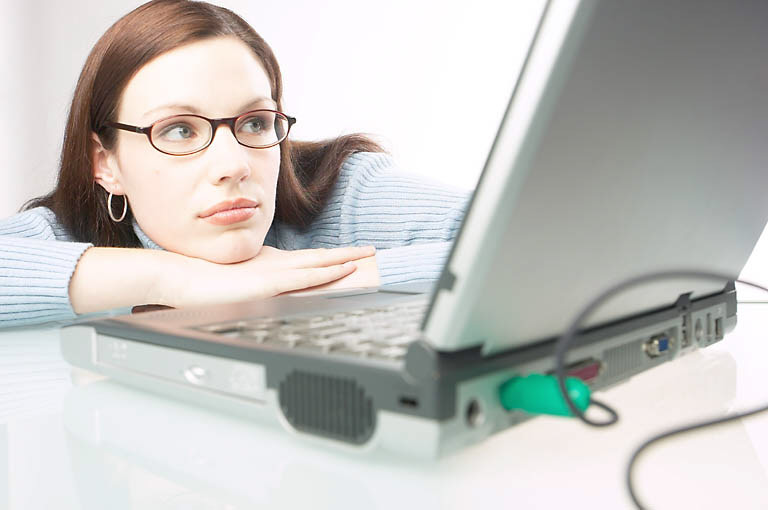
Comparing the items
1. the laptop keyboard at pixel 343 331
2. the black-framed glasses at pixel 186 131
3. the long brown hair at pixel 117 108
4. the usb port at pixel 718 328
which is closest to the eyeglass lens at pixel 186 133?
the black-framed glasses at pixel 186 131

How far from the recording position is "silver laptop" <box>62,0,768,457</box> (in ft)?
0.95

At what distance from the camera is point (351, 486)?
1.15ft

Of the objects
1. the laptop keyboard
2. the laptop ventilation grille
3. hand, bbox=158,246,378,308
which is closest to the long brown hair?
hand, bbox=158,246,378,308

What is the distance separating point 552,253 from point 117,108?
39.8 inches

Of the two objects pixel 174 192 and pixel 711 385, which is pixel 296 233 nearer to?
pixel 174 192

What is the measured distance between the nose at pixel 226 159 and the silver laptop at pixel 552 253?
58 cm

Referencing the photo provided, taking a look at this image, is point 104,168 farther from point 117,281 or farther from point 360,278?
point 360,278

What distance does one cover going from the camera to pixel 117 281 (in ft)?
3.14

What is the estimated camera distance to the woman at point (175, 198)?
964mm

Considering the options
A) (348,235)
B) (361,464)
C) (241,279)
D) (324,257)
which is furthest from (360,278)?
(361,464)

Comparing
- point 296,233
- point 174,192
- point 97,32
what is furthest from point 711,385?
point 97,32

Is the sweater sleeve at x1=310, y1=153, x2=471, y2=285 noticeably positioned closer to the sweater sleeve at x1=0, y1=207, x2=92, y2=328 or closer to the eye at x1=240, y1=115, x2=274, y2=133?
the eye at x1=240, y1=115, x2=274, y2=133

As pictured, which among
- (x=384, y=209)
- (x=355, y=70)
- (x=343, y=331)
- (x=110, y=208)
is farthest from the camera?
(x=355, y=70)

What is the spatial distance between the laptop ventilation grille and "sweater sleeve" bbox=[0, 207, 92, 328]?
706 millimetres
